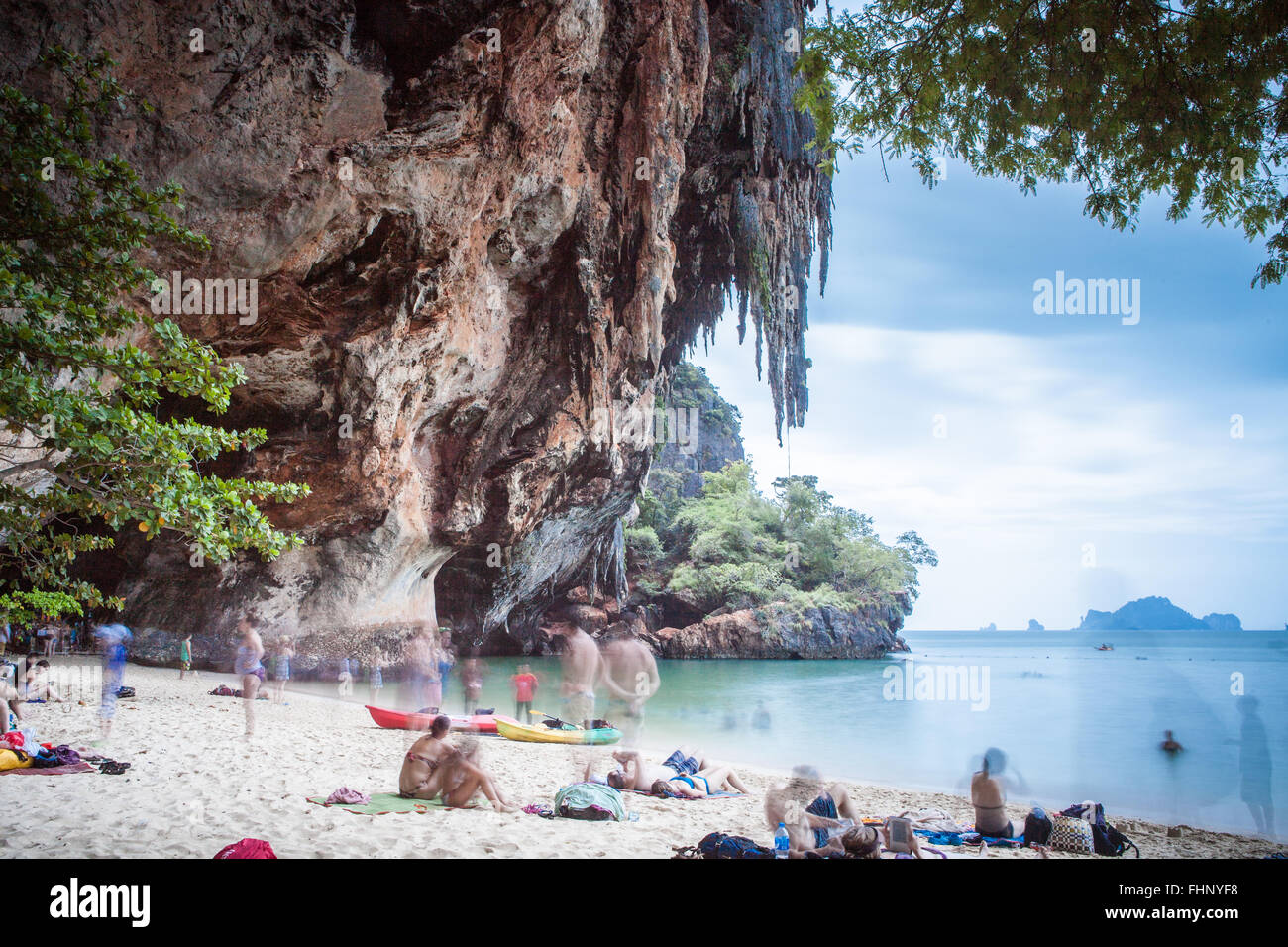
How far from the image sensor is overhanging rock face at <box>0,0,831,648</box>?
5.80 metres

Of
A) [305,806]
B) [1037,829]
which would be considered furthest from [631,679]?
[1037,829]

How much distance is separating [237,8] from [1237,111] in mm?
6830

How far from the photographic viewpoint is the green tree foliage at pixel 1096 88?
300cm

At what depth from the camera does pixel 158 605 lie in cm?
1041

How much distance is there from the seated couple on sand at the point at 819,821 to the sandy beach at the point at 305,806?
1.47 ft

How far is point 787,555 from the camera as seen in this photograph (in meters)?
25.9

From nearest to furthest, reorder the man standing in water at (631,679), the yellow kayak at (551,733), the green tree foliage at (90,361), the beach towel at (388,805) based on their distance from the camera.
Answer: the green tree foliage at (90,361) → the beach towel at (388,805) → the man standing in water at (631,679) → the yellow kayak at (551,733)

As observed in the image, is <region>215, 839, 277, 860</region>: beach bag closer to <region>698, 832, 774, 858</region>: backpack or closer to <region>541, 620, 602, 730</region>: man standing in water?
<region>698, 832, 774, 858</region>: backpack

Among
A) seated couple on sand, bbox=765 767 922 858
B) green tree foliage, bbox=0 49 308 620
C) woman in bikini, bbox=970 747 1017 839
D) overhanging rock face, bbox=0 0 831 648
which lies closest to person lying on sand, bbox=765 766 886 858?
seated couple on sand, bbox=765 767 922 858

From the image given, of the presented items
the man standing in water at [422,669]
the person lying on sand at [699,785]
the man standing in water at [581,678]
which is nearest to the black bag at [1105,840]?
the person lying on sand at [699,785]

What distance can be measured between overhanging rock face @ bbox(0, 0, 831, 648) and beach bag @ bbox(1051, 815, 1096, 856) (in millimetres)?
7317

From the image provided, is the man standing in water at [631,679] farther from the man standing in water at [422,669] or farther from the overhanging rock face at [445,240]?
the man standing in water at [422,669]

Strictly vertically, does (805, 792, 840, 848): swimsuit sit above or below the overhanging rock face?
below

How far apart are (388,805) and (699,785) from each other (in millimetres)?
2073
